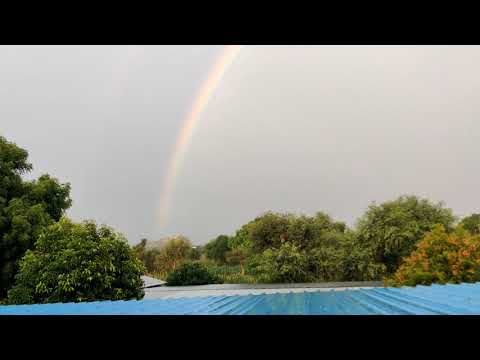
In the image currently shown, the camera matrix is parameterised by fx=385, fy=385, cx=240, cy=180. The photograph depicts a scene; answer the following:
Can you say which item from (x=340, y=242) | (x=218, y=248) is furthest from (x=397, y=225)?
(x=218, y=248)

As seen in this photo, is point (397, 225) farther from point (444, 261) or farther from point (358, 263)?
point (444, 261)

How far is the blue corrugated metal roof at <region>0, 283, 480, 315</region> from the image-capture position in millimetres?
2350

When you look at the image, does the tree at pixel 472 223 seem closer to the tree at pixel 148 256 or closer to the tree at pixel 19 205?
the tree at pixel 148 256

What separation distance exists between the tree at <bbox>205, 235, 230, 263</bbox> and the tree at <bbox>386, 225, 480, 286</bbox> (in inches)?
550

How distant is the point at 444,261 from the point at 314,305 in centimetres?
485

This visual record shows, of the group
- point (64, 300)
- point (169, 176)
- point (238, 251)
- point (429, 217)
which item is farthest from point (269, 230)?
point (64, 300)

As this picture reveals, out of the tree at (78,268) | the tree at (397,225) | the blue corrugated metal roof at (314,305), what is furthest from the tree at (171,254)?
the blue corrugated metal roof at (314,305)

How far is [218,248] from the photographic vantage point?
20.6 meters

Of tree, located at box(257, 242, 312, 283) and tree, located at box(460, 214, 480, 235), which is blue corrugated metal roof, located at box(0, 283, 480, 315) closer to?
tree, located at box(257, 242, 312, 283)

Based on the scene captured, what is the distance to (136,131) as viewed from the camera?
46.3 ft

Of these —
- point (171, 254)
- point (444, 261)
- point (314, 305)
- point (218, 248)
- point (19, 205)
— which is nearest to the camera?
point (314, 305)

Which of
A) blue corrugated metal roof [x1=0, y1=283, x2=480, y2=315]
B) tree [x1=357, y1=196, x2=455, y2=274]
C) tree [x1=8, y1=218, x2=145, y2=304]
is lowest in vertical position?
blue corrugated metal roof [x1=0, y1=283, x2=480, y2=315]

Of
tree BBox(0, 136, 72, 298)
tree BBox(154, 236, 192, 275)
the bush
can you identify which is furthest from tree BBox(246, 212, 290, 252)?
tree BBox(154, 236, 192, 275)
